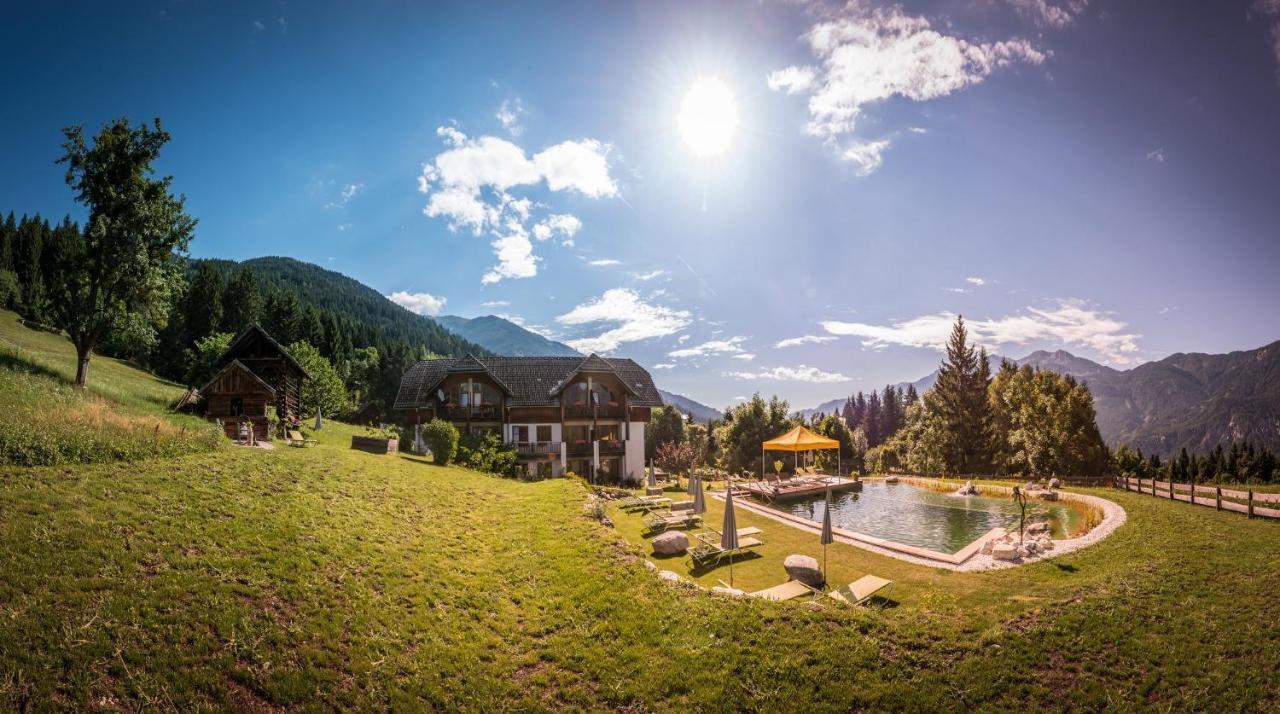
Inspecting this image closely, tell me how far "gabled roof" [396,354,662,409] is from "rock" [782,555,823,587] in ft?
73.7

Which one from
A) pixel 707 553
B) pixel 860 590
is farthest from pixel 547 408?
pixel 860 590

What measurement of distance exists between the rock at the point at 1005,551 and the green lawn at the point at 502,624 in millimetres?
877

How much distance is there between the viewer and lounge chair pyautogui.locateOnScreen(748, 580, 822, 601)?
37.5 feet

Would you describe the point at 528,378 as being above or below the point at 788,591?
above

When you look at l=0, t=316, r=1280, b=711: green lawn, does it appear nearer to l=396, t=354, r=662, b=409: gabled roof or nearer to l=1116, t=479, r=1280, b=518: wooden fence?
l=1116, t=479, r=1280, b=518: wooden fence

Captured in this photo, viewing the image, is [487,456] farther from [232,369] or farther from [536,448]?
[232,369]

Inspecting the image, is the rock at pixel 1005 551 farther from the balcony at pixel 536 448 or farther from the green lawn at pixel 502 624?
the balcony at pixel 536 448

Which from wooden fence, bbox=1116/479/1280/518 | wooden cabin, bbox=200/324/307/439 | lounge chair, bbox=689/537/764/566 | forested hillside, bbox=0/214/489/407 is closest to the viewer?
lounge chair, bbox=689/537/764/566

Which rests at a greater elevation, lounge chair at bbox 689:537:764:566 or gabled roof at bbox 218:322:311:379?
gabled roof at bbox 218:322:311:379

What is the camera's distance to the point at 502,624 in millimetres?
9727

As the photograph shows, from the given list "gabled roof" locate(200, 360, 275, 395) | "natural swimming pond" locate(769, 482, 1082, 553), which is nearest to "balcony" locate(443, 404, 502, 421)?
"gabled roof" locate(200, 360, 275, 395)

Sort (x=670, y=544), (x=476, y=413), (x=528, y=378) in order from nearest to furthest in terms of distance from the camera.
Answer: (x=670, y=544) → (x=476, y=413) → (x=528, y=378)

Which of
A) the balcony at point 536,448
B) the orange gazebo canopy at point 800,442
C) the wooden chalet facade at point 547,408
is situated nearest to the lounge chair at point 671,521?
the orange gazebo canopy at point 800,442

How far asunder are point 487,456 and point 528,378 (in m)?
8.82
